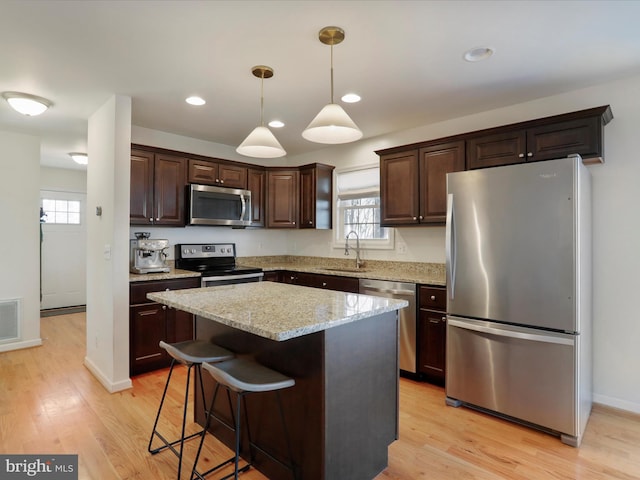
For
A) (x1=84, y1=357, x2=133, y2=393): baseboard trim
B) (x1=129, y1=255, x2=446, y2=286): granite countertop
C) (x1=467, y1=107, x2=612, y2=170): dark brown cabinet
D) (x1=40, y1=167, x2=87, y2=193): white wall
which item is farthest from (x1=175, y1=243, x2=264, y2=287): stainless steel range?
(x1=40, y1=167, x2=87, y2=193): white wall

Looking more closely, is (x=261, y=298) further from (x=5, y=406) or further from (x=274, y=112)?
(x=5, y=406)

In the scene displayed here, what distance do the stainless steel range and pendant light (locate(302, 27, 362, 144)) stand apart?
7.34ft

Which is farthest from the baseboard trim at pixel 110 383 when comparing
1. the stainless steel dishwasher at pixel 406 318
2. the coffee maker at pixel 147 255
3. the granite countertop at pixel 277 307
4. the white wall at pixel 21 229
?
the stainless steel dishwasher at pixel 406 318

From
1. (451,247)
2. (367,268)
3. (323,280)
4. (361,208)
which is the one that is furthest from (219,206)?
(451,247)

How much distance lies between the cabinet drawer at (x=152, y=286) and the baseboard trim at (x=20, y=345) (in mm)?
2118

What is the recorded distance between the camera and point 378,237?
14.3ft

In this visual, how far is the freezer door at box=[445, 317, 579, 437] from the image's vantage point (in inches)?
92.0

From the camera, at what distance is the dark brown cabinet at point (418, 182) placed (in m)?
3.35

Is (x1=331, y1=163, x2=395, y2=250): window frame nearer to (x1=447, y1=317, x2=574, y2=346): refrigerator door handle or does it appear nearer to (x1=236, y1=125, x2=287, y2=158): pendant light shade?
(x1=447, y1=317, x2=574, y2=346): refrigerator door handle

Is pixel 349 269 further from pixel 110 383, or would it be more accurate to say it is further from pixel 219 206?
pixel 110 383

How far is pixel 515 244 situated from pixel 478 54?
1305mm

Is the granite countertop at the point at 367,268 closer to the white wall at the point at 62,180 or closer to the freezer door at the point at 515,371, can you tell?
the freezer door at the point at 515,371

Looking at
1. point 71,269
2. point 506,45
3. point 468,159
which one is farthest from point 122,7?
point 71,269

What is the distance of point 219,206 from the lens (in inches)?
169
